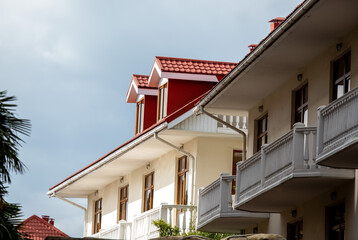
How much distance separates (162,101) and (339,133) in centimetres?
1664

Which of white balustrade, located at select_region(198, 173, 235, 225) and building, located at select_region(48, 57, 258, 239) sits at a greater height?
building, located at select_region(48, 57, 258, 239)

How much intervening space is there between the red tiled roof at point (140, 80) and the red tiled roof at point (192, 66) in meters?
3.16

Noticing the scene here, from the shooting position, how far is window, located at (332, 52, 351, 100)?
75.9 feet

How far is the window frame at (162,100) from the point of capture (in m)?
35.3

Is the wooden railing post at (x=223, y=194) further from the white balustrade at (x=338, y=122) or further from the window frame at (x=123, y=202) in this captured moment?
the window frame at (x=123, y=202)

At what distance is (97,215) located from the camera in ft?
149

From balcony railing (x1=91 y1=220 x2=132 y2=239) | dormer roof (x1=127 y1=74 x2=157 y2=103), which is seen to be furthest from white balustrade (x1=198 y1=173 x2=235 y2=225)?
dormer roof (x1=127 y1=74 x2=157 y2=103)

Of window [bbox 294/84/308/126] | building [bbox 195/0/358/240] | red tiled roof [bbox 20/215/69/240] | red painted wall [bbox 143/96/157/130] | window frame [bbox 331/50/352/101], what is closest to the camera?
building [bbox 195/0/358/240]

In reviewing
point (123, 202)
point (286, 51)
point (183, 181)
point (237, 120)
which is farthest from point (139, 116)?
point (286, 51)

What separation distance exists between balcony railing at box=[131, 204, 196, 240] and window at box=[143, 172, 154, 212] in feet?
10.1

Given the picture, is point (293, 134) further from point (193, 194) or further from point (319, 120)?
point (193, 194)

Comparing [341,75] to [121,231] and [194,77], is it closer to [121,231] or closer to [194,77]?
[194,77]

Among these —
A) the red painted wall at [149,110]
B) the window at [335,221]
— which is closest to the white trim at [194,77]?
the red painted wall at [149,110]

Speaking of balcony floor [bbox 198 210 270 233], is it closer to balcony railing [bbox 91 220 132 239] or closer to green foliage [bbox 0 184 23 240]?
balcony railing [bbox 91 220 132 239]
